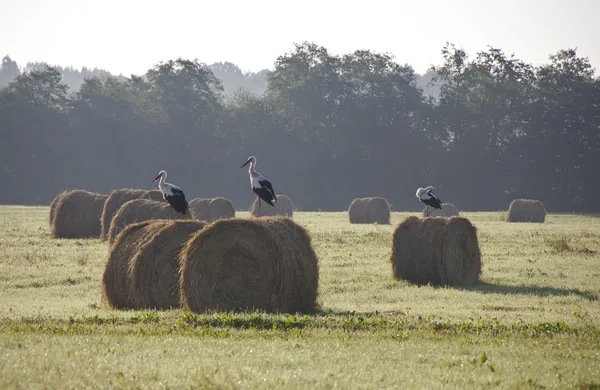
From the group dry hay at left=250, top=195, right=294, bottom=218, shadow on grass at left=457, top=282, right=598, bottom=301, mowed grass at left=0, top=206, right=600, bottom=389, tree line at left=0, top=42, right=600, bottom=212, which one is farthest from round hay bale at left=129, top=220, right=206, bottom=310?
tree line at left=0, top=42, right=600, bottom=212

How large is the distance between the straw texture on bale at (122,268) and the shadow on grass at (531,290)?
255 inches

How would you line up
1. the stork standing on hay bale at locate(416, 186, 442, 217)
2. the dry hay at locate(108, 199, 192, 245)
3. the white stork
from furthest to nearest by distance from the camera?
1. the stork standing on hay bale at locate(416, 186, 442, 217)
2. the dry hay at locate(108, 199, 192, 245)
3. the white stork

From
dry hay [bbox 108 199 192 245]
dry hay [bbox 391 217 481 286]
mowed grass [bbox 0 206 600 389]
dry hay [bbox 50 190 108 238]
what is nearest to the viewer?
mowed grass [bbox 0 206 600 389]

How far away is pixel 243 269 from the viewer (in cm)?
1409

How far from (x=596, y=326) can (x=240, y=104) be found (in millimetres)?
70231

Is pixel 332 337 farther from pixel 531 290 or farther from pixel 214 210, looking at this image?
pixel 214 210

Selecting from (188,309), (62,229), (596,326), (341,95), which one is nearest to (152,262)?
(188,309)

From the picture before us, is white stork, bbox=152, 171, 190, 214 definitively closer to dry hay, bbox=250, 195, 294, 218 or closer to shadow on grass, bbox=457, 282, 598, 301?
shadow on grass, bbox=457, 282, 598, 301

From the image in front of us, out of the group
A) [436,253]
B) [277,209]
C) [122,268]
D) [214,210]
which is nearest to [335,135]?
[277,209]

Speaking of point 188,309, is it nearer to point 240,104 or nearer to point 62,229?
point 62,229

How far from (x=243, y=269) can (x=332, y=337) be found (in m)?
3.20

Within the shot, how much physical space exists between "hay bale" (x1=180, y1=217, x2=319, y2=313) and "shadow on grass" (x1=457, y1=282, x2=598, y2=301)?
4789mm

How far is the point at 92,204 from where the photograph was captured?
2980cm

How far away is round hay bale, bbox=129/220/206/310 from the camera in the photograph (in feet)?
47.6
